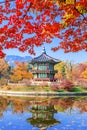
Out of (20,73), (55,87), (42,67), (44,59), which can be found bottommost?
(55,87)

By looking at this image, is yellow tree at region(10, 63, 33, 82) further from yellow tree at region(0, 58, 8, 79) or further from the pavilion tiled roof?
yellow tree at region(0, 58, 8, 79)

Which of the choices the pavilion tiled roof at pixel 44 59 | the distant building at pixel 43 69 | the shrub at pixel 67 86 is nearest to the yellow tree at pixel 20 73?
the distant building at pixel 43 69

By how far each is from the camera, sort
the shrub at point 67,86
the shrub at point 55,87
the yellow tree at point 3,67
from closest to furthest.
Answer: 1. the shrub at point 55,87
2. the shrub at point 67,86
3. the yellow tree at point 3,67

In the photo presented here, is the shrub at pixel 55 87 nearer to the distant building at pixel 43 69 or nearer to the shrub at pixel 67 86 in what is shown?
the shrub at pixel 67 86

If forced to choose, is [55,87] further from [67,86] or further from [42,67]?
[42,67]

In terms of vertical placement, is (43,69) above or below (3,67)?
below

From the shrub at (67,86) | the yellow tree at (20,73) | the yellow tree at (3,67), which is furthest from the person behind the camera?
the yellow tree at (3,67)

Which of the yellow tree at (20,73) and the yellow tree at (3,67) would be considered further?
the yellow tree at (3,67)

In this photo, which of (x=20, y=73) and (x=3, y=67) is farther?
(x=3, y=67)

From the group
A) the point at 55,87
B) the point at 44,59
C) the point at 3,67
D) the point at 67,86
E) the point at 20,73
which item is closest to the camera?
the point at 55,87

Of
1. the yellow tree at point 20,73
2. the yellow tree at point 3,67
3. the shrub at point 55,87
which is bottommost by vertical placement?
the shrub at point 55,87

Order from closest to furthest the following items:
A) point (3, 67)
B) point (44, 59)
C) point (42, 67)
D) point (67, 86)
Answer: point (67, 86) → point (42, 67) → point (44, 59) → point (3, 67)

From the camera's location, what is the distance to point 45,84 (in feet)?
147

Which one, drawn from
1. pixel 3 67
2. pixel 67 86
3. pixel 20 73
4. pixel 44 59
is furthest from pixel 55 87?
pixel 3 67
